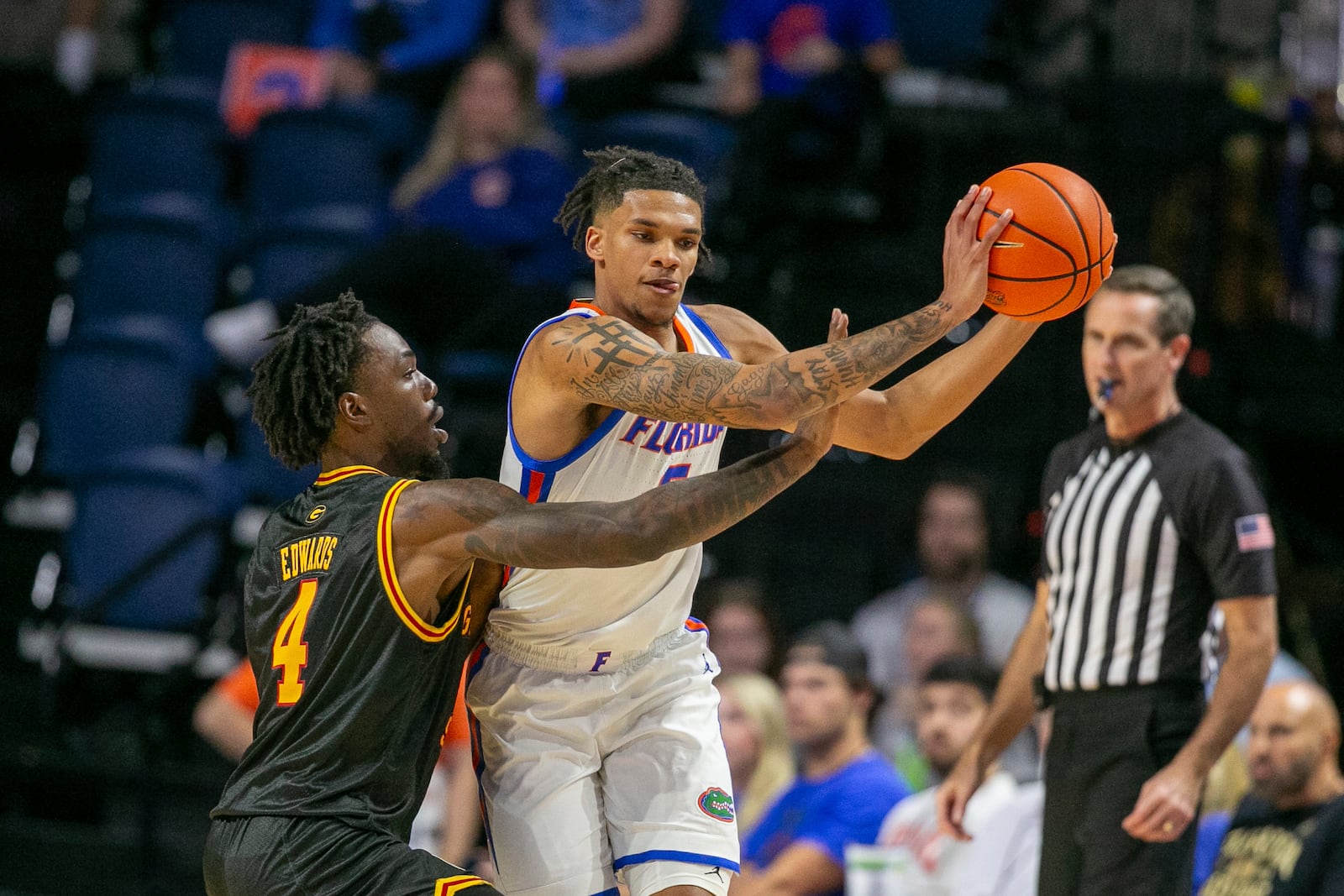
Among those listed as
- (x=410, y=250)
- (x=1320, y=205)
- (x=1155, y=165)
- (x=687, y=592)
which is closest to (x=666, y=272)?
(x=687, y=592)

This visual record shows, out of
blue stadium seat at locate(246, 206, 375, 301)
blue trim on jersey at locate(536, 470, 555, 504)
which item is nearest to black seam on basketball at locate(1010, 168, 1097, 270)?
blue trim on jersey at locate(536, 470, 555, 504)

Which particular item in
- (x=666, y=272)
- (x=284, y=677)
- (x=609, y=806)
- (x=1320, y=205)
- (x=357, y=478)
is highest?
(x=1320, y=205)

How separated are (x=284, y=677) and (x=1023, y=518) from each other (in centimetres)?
510

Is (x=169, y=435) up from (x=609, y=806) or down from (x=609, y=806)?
up

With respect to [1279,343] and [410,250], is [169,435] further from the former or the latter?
[1279,343]

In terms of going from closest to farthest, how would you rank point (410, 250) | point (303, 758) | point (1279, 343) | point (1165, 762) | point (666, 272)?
point (303, 758)
point (666, 272)
point (1165, 762)
point (410, 250)
point (1279, 343)

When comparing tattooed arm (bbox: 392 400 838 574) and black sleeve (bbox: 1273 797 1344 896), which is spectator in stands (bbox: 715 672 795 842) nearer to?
black sleeve (bbox: 1273 797 1344 896)

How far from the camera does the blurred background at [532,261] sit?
7930 millimetres

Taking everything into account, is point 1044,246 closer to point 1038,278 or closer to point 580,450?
point 1038,278

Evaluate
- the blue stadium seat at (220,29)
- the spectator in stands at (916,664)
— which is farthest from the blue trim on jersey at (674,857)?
the blue stadium seat at (220,29)

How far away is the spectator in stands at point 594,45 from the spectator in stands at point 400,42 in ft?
0.97

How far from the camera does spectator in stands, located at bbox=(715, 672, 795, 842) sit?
22.5 ft

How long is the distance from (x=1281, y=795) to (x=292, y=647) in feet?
12.3

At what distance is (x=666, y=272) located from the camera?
155 inches
